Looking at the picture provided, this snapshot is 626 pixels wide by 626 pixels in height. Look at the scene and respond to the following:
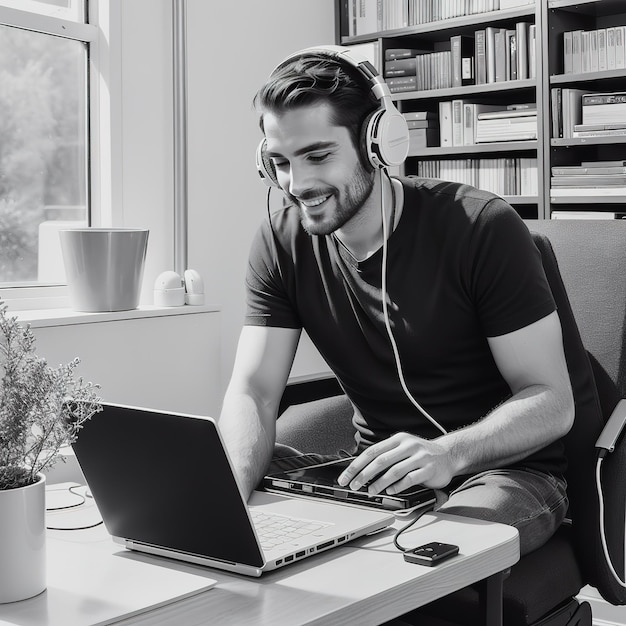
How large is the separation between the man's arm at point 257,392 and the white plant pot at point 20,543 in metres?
0.49

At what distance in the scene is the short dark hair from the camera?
1464 millimetres

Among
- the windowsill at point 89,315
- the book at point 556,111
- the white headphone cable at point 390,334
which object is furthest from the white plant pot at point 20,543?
the book at point 556,111

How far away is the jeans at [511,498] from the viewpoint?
1229mm

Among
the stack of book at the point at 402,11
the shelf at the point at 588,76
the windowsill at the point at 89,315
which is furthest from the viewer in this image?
A: the stack of book at the point at 402,11

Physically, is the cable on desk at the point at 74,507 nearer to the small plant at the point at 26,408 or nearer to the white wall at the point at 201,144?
the small plant at the point at 26,408

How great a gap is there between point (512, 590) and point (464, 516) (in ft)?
0.51

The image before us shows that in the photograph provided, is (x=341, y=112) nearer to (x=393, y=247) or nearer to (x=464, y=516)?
(x=393, y=247)

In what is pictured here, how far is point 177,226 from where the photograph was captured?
3.03 metres

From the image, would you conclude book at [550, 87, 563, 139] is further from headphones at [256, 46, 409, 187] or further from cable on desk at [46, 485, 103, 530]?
cable on desk at [46, 485, 103, 530]

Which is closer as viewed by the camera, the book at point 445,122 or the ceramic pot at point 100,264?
the ceramic pot at point 100,264

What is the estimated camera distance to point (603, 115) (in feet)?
10.3

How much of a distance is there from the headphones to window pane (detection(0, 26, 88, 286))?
58.2 inches

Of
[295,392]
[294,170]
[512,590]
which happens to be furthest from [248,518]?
[295,392]

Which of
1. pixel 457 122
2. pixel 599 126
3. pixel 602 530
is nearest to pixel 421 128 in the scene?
pixel 457 122
